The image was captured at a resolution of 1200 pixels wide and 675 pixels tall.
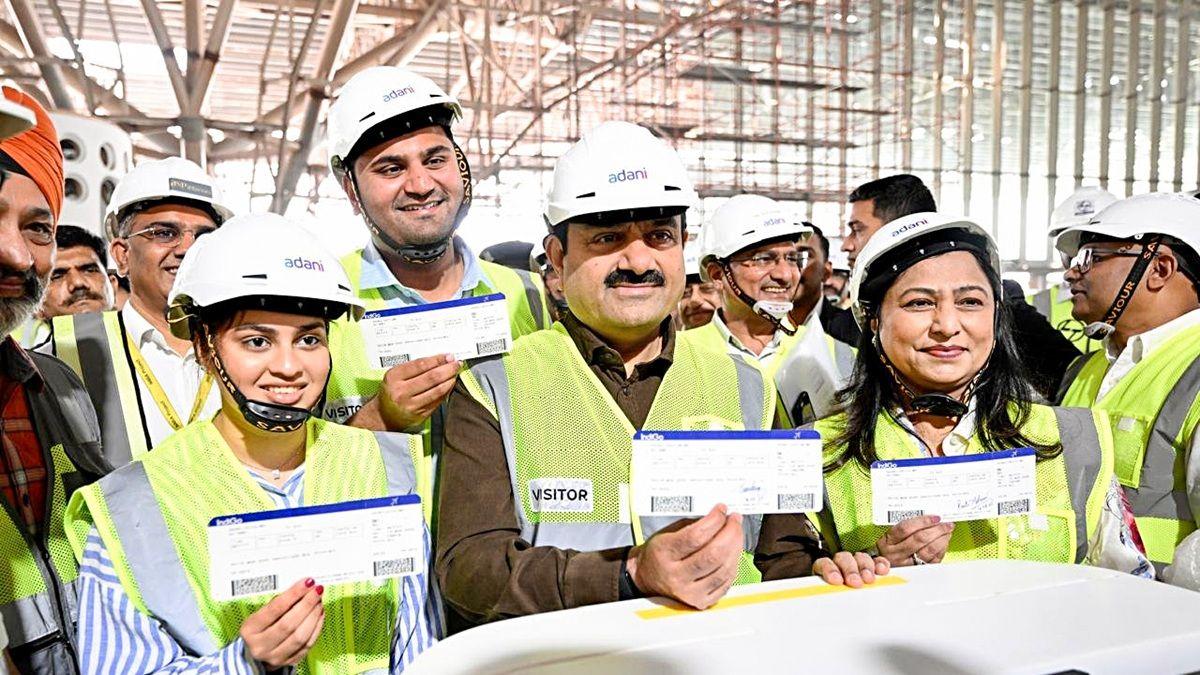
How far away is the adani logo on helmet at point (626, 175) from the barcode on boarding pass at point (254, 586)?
117 cm

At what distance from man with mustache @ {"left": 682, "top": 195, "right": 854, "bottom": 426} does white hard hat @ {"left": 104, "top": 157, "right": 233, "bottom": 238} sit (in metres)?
2.16

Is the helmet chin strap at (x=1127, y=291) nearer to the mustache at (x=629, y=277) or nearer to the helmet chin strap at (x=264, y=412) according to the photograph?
the mustache at (x=629, y=277)

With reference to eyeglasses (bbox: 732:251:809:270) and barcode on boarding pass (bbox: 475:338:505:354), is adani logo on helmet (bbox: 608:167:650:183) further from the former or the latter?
eyeglasses (bbox: 732:251:809:270)

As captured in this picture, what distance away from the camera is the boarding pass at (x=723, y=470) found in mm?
1638

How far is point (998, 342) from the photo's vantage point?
2.40 metres

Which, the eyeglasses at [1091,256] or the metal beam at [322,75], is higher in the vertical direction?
the metal beam at [322,75]

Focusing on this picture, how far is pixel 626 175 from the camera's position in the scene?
7.20 ft

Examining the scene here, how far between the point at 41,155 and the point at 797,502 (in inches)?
70.7

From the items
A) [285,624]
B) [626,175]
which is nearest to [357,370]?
[626,175]

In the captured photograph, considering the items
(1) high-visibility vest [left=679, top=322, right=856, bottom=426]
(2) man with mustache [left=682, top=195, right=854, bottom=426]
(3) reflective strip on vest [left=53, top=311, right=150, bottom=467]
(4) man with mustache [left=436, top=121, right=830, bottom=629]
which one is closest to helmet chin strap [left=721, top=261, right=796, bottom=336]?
(2) man with mustache [left=682, top=195, right=854, bottom=426]

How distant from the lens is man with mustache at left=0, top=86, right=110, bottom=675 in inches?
75.5

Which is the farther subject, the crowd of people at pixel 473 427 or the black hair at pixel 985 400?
the black hair at pixel 985 400

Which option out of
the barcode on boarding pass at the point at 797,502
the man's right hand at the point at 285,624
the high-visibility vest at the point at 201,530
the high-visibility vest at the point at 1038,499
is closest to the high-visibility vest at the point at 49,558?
the high-visibility vest at the point at 201,530

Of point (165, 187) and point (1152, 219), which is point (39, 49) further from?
point (1152, 219)
